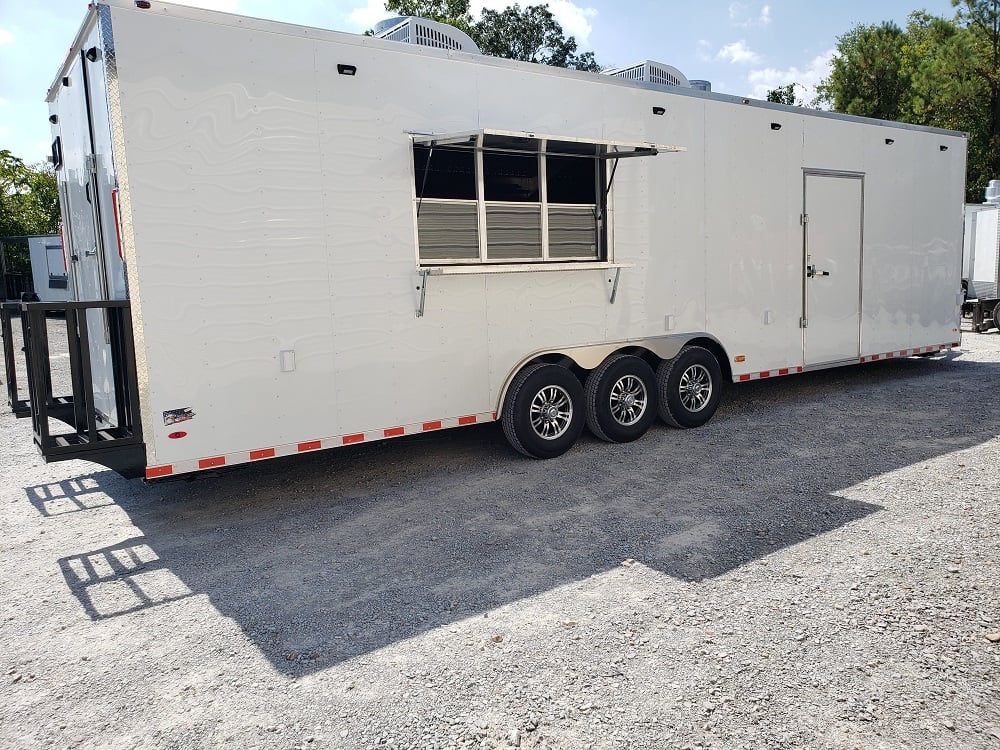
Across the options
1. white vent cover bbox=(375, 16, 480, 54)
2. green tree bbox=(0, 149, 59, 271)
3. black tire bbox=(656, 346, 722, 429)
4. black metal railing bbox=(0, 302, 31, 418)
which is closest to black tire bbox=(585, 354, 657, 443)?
black tire bbox=(656, 346, 722, 429)

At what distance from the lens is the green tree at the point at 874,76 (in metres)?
24.6

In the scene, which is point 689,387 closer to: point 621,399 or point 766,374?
point 621,399

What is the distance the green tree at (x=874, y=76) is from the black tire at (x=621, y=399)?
71.9 feet

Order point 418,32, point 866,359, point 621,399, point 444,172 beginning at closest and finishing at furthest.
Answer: point 444,172, point 418,32, point 621,399, point 866,359

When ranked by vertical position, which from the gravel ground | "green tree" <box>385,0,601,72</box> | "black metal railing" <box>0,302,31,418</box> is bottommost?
the gravel ground

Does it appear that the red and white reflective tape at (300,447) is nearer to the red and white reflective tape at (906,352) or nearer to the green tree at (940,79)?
the red and white reflective tape at (906,352)

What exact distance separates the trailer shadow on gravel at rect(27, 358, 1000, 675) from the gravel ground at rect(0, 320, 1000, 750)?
2 cm

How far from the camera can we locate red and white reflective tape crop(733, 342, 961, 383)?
784 cm

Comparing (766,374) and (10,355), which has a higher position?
(10,355)

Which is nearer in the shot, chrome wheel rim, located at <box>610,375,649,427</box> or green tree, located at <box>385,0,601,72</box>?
A: chrome wheel rim, located at <box>610,375,649,427</box>

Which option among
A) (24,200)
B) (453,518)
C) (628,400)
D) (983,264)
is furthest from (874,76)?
(24,200)

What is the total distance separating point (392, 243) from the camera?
551 centimetres

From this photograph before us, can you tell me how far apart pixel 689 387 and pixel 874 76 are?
22.3m

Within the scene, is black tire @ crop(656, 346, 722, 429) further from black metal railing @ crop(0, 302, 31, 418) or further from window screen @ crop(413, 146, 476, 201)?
black metal railing @ crop(0, 302, 31, 418)
